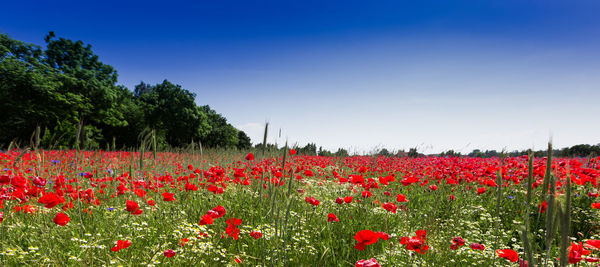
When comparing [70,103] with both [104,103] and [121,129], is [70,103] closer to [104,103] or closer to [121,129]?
[104,103]

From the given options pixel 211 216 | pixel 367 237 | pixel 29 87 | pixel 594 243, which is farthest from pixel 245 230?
pixel 29 87

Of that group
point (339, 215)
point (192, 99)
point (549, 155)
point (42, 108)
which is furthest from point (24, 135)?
point (549, 155)

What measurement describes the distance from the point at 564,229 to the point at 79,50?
30407mm

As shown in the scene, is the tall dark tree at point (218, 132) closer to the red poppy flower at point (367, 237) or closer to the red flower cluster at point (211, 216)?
the red flower cluster at point (211, 216)

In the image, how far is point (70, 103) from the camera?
63.2ft

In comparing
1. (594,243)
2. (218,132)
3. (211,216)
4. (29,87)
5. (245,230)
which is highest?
(29,87)

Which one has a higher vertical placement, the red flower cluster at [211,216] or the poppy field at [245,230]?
the red flower cluster at [211,216]

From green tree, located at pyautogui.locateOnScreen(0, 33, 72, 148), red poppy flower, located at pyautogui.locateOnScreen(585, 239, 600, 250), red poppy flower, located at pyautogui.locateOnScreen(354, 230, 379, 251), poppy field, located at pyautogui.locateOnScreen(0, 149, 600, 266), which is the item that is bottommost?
poppy field, located at pyautogui.locateOnScreen(0, 149, 600, 266)

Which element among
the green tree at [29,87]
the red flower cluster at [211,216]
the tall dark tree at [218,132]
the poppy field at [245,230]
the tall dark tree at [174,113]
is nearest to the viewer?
the poppy field at [245,230]

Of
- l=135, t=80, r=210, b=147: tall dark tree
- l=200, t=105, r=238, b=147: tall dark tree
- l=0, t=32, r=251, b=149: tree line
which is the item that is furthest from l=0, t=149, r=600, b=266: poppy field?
l=200, t=105, r=238, b=147: tall dark tree

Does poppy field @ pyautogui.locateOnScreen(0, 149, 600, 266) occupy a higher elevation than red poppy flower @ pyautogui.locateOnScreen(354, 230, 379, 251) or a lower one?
lower

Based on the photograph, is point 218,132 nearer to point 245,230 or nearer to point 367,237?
point 245,230

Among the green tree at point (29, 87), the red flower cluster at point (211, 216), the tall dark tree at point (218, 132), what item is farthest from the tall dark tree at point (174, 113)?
the red flower cluster at point (211, 216)

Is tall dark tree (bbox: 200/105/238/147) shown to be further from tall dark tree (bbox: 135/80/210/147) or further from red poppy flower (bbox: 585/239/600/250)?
red poppy flower (bbox: 585/239/600/250)
